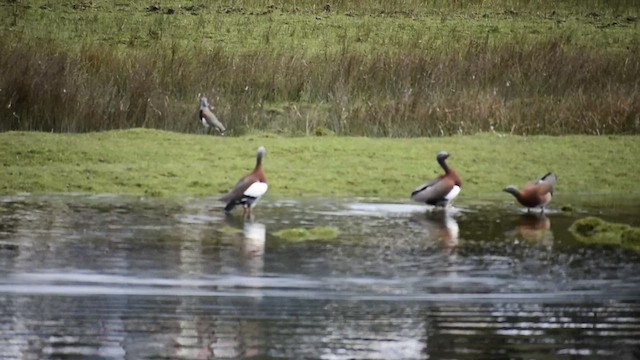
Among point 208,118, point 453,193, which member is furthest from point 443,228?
point 208,118

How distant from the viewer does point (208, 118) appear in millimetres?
20203

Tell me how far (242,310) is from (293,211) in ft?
17.2

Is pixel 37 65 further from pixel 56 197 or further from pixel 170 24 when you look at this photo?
pixel 170 24

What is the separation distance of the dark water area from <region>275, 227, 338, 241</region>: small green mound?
0.50ft

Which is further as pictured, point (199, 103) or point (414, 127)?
point (199, 103)

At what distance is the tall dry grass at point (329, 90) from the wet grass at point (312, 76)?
24mm

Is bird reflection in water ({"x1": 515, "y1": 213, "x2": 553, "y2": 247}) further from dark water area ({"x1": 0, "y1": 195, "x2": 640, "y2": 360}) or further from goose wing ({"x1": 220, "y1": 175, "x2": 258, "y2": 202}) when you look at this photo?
goose wing ({"x1": 220, "y1": 175, "x2": 258, "y2": 202})

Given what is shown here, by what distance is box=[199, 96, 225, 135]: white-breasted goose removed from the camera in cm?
2016

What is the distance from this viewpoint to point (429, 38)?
3053 cm

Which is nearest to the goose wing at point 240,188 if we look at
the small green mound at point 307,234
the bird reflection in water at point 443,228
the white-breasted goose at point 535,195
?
the small green mound at point 307,234

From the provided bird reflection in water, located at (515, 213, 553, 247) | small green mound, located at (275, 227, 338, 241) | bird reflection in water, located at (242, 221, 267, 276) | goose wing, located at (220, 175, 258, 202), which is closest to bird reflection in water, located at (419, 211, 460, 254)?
bird reflection in water, located at (515, 213, 553, 247)

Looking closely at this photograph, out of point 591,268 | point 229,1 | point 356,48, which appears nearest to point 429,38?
point 356,48

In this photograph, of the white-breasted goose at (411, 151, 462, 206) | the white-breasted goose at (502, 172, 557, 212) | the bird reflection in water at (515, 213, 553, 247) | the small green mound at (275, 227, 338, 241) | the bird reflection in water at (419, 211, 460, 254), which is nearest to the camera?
the bird reflection in water at (419, 211, 460, 254)

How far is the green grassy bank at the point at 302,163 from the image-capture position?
661 inches
